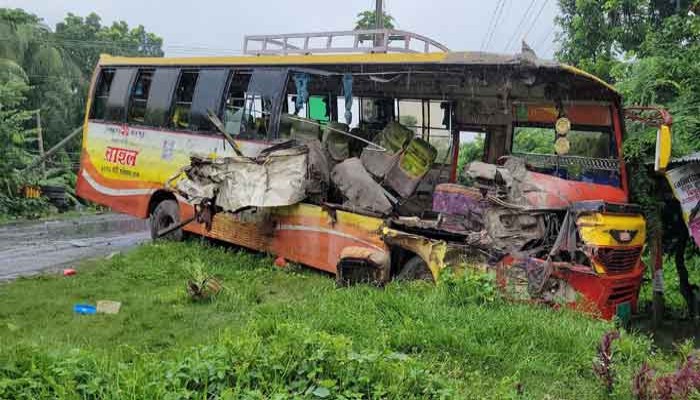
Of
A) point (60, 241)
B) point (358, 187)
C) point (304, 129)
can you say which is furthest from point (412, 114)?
point (60, 241)

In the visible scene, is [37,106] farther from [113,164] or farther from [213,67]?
[213,67]

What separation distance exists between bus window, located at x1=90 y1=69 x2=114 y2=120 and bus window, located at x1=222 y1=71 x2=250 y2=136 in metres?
3.38

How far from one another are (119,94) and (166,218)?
8.22ft

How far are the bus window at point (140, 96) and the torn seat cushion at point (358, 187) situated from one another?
446cm

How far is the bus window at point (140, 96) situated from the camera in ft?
37.9

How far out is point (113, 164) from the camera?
11.9 metres

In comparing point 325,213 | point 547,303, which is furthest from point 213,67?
point 547,303

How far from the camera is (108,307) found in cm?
718

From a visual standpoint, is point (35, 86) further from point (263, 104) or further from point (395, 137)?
point (395, 137)

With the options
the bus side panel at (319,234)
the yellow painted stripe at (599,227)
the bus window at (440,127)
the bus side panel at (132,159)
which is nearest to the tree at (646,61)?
the yellow painted stripe at (599,227)

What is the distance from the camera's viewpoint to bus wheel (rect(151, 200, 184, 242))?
1108 centimetres

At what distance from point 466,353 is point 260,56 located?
6.39 metres

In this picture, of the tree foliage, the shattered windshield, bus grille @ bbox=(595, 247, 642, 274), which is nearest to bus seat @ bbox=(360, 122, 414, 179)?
the shattered windshield

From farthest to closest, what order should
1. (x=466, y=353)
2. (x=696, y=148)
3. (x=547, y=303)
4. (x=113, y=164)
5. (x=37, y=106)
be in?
1. (x=37, y=106)
2. (x=113, y=164)
3. (x=696, y=148)
4. (x=547, y=303)
5. (x=466, y=353)
